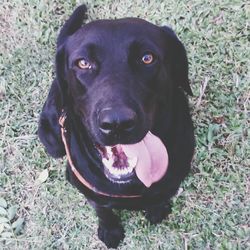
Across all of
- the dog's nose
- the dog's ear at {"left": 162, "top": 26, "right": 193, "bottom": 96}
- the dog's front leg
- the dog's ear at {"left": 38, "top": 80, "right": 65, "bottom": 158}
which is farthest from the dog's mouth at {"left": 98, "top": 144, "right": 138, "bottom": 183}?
the dog's front leg

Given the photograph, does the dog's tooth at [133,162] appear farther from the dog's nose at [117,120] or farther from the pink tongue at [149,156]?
the dog's nose at [117,120]

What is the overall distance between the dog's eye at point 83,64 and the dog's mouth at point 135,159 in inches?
14.1

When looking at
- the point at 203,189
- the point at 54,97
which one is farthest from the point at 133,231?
the point at 54,97

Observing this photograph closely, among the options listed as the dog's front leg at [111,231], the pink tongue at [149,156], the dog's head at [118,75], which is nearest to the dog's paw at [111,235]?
the dog's front leg at [111,231]

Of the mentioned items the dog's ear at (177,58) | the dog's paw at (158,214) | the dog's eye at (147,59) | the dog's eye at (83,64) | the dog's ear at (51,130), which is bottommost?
the dog's paw at (158,214)

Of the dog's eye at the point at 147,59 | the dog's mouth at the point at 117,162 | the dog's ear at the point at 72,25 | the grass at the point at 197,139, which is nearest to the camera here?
the dog's eye at the point at 147,59

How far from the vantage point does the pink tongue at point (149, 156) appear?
2.32m

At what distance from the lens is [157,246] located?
119 inches

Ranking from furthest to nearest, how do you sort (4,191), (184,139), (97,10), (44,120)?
1. (97,10)
2. (4,191)
3. (44,120)
4. (184,139)

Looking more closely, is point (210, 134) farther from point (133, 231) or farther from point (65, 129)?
point (65, 129)

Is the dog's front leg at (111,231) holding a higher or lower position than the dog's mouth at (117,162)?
lower

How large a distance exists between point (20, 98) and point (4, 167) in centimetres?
Result: 45

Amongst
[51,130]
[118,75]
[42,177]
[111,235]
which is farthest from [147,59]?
[42,177]

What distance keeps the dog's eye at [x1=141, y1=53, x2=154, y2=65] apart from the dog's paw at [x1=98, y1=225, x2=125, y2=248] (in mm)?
1172
